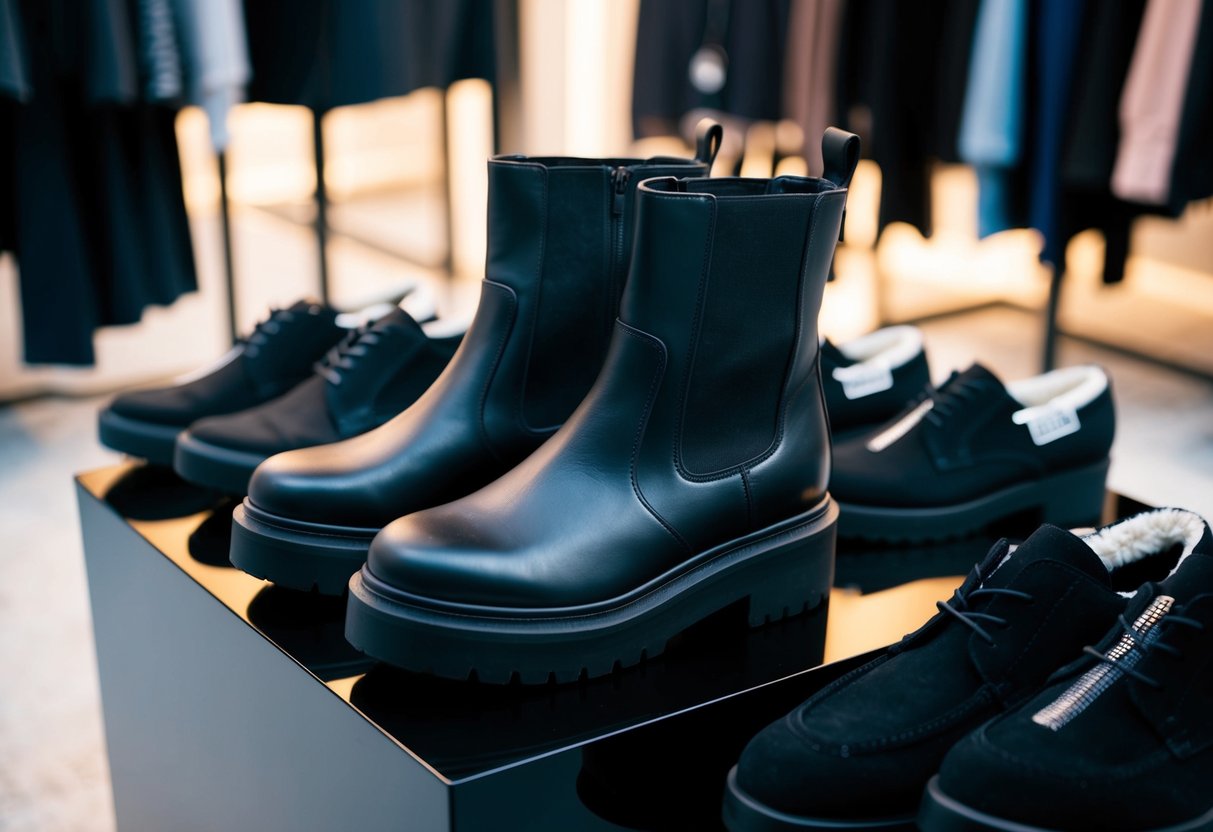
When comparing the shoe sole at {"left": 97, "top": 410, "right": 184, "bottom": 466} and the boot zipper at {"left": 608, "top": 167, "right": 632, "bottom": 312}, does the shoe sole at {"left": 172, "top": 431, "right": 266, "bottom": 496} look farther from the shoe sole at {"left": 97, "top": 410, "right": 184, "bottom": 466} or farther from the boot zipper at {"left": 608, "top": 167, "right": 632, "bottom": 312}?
the boot zipper at {"left": 608, "top": 167, "right": 632, "bottom": 312}

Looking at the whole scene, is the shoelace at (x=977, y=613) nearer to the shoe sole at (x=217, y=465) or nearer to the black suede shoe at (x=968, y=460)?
the black suede shoe at (x=968, y=460)

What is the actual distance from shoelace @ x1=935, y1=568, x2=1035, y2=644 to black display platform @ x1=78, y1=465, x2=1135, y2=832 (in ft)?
0.45

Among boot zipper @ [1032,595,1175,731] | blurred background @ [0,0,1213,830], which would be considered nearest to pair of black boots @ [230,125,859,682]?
boot zipper @ [1032,595,1175,731]

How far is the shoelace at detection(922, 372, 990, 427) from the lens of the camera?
1.00m

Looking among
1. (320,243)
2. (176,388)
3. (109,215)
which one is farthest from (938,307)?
(176,388)

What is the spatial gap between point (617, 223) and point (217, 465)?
0.39 meters

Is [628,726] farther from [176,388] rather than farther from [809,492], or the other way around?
[176,388]

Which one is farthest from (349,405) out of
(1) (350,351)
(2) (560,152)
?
(2) (560,152)

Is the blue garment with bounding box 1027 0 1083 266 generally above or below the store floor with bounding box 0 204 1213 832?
above

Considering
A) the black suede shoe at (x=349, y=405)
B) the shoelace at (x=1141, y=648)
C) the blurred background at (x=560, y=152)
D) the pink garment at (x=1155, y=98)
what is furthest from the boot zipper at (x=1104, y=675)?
the pink garment at (x=1155, y=98)

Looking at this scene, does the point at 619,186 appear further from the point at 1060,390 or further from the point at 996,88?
the point at 996,88

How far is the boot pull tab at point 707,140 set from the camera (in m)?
0.90

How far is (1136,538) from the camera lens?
0.82 meters

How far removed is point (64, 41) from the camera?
1.98 m
